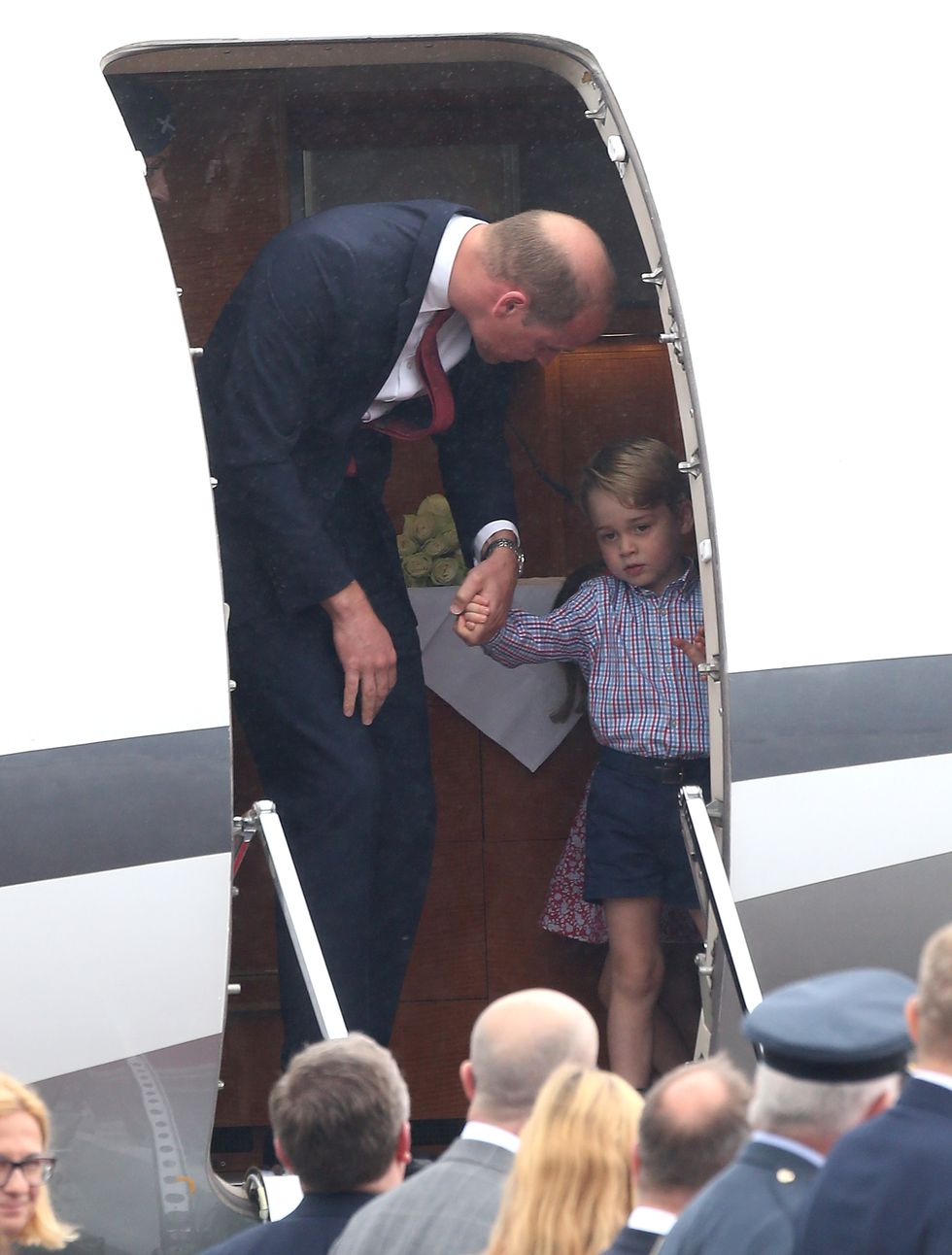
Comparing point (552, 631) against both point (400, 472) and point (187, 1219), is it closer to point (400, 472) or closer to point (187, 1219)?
point (400, 472)

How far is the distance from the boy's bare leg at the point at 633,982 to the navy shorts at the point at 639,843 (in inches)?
1.8

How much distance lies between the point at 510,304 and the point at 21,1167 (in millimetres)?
2115

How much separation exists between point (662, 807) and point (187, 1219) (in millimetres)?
1576

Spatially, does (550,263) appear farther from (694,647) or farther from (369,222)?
(694,647)

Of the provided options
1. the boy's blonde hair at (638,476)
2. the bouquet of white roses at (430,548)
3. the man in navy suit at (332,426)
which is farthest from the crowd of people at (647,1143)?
the bouquet of white roses at (430,548)

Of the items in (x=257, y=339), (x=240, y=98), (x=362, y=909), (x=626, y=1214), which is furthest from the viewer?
(x=240, y=98)

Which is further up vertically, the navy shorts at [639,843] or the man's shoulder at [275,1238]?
the navy shorts at [639,843]

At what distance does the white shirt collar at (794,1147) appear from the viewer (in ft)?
6.33

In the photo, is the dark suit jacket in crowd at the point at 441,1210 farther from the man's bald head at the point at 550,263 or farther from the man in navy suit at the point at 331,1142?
the man's bald head at the point at 550,263

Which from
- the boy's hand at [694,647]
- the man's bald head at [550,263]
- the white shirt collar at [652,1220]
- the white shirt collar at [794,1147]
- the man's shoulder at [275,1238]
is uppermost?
the man's bald head at [550,263]

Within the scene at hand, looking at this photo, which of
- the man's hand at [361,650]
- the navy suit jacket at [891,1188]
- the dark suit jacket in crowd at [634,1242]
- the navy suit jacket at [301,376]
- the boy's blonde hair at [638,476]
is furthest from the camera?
the boy's blonde hair at [638,476]

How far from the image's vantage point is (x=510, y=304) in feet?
12.6

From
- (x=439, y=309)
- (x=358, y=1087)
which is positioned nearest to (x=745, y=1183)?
(x=358, y=1087)

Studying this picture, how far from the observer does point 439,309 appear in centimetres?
395
